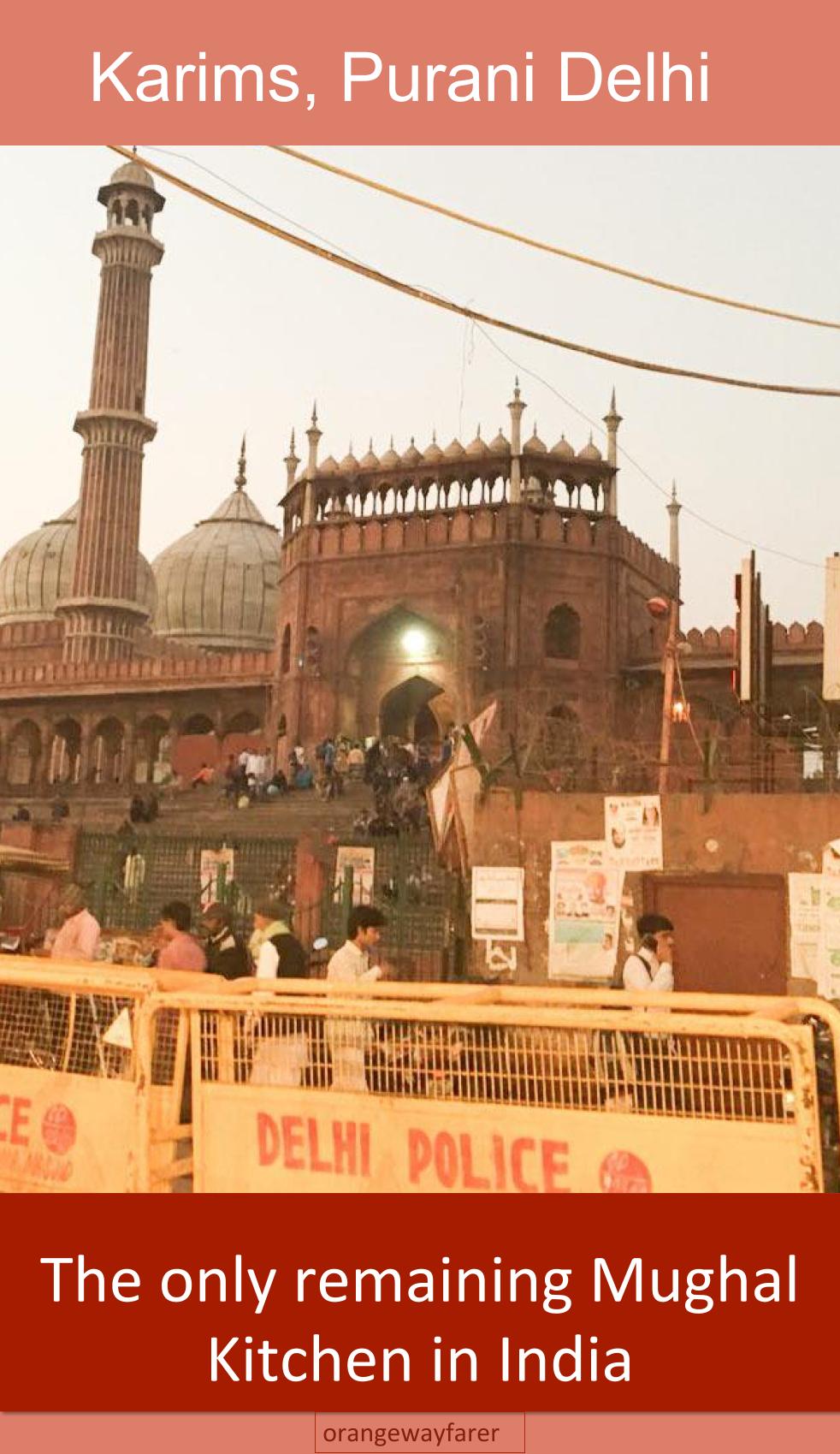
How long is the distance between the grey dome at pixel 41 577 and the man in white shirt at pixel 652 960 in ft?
134

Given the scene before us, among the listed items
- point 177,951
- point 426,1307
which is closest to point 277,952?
point 177,951

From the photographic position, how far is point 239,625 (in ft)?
146

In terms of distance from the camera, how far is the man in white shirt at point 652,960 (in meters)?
6.40

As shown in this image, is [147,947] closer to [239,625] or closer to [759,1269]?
[759,1269]

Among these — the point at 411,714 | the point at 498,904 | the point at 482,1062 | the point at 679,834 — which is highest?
the point at 411,714

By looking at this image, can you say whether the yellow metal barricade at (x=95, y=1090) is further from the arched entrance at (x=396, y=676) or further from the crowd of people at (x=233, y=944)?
the arched entrance at (x=396, y=676)

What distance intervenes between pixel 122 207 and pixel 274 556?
Result: 43.2 ft

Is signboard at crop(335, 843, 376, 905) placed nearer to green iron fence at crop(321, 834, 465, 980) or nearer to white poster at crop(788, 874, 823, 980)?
green iron fence at crop(321, 834, 465, 980)

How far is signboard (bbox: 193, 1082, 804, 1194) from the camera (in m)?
3.42

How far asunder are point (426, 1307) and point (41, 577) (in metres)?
46.3

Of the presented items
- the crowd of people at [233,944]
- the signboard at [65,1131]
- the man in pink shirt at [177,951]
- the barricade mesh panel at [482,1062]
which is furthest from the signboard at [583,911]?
the signboard at [65,1131]

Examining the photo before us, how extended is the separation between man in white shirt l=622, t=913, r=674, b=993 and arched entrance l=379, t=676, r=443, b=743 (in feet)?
75.9

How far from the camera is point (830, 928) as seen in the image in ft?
33.4

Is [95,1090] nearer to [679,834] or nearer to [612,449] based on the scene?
[679,834]
